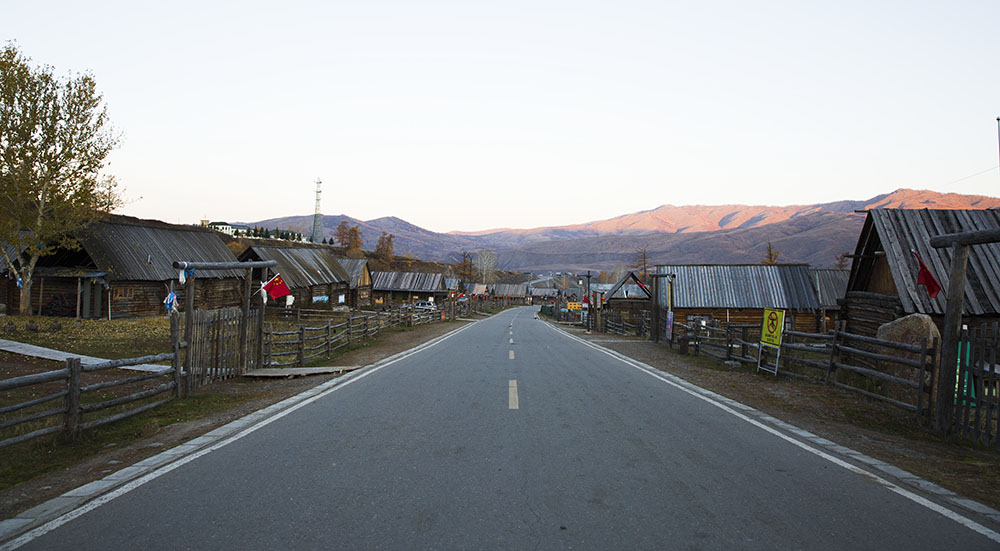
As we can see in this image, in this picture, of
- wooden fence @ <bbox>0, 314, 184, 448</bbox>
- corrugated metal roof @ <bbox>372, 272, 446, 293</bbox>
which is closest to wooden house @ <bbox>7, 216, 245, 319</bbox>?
wooden fence @ <bbox>0, 314, 184, 448</bbox>

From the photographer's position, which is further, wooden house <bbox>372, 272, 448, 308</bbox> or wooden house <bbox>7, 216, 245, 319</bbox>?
wooden house <bbox>372, 272, 448, 308</bbox>

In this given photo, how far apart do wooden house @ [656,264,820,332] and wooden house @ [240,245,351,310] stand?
1200 inches

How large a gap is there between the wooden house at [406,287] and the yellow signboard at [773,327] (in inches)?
2765

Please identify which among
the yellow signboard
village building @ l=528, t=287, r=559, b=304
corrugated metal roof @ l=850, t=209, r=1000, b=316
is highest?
corrugated metal roof @ l=850, t=209, r=1000, b=316

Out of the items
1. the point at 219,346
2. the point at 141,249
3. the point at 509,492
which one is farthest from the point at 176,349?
the point at 141,249

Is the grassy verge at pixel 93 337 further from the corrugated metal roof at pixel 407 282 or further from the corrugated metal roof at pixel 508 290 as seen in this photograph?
the corrugated metal roof at pixel 508 290

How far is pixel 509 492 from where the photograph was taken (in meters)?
5.32

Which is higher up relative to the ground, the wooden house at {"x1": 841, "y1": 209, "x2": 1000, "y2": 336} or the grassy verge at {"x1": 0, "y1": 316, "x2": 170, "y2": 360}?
the wooden house at {"x1": 841, "y1": 209, "x2": 1000, "y2": 336}

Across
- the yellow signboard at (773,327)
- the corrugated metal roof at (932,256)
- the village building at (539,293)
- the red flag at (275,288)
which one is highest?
the corrugated metal roof at (932,256)

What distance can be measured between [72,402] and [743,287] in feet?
135

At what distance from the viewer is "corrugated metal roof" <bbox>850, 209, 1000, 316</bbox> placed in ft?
57.4

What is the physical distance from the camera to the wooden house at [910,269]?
17609 millimetres

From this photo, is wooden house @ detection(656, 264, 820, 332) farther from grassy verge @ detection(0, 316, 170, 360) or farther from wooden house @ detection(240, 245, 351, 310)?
grassy verge @ detection(0, 316, 170, 360)

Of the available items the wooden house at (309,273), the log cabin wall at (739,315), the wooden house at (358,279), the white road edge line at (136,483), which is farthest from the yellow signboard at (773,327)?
the wooden house at (358,279)
